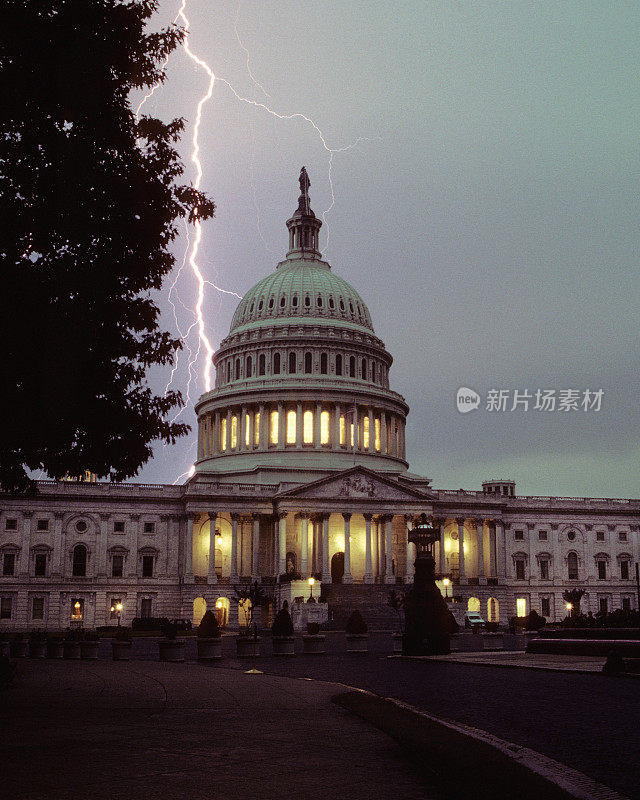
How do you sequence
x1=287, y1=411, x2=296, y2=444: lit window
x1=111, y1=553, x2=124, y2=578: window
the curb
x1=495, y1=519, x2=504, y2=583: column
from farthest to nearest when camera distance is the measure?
x1=287, y1=411, x2=296, y2=444: lit window → x1=495, y1=519, x2=504, y2=583: column → x1=111, y1=553, x2=124, y2=578: window → the curb

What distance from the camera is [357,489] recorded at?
100688 mm

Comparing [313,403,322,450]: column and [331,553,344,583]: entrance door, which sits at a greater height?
[313,403,322,450]: column

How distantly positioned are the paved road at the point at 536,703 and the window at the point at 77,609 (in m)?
66.0

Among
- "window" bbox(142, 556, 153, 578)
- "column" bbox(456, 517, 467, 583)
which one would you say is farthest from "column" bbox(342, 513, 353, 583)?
"window" bbox(142, 556, 153, 578)

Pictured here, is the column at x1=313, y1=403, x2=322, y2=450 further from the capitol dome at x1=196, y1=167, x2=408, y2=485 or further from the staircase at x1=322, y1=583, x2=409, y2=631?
the staircase at x1=322, y1=583, x2=409, y2=631

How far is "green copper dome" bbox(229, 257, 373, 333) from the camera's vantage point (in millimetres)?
122812

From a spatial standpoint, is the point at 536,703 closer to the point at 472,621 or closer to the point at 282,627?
the point at 282,627

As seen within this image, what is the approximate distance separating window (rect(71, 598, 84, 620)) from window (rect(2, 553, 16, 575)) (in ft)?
22.0

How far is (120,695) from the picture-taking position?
2052 centimetres

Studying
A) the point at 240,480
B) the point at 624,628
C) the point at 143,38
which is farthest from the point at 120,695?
the point at 240,480

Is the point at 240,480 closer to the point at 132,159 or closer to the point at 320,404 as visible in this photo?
the point at 320,404

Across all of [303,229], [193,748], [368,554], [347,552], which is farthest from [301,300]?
[193,748]

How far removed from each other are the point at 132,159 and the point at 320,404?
94782 millimetres

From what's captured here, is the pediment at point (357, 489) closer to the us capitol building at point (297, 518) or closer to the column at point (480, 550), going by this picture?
the us capitol building at point (297, 518)
